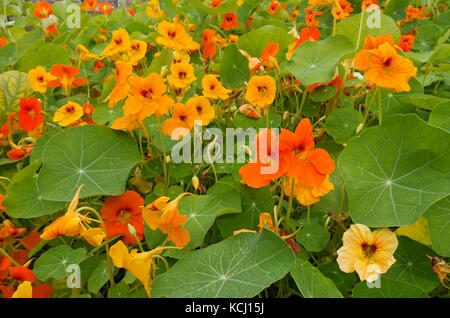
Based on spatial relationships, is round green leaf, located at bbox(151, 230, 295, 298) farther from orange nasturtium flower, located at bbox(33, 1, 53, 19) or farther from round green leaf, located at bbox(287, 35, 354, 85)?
orange nasturtium flower, located at bbox(33, 1, 53, 19)

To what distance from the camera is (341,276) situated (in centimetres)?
66

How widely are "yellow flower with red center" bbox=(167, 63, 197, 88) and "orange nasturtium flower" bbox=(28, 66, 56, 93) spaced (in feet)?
1.42

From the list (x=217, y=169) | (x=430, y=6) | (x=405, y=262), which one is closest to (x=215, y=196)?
(x=217, y=169)

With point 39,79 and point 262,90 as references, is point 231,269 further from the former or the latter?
point 39,79

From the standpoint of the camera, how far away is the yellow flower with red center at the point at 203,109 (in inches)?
34.3

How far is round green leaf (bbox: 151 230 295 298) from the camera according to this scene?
58 centimetres

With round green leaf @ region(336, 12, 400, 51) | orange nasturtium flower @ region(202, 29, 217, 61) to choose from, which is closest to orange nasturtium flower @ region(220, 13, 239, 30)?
orange nasturtium flower @ region(202, 29, 217, 61)

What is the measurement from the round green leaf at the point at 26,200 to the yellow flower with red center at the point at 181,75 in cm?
39

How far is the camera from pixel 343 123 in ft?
2.79

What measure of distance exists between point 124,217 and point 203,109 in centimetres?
31

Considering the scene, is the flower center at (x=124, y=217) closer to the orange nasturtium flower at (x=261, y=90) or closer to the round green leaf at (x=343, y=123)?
the orange nasturtium flower at (x=261, y=90)

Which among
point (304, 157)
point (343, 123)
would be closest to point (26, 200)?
point (304, 157)

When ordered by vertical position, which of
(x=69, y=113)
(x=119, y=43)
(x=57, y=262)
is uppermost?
(x=119, y=43)
